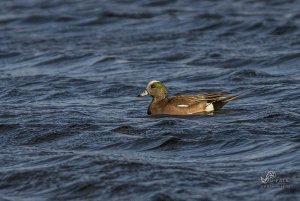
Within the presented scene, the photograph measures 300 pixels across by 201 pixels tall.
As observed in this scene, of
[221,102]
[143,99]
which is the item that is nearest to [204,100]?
→ [221,102]

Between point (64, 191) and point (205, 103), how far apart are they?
14.8 ft

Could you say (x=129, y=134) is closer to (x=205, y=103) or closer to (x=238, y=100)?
(x=205, y=103)

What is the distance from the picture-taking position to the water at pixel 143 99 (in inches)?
400

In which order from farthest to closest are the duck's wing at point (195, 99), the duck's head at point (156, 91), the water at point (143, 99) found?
1. the duck's head at point (156, 91)
2. the duck's wing at point (195, 99)
3. the water at point (143, 99)

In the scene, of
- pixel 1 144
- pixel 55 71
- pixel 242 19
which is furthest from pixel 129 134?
pixel 242 19

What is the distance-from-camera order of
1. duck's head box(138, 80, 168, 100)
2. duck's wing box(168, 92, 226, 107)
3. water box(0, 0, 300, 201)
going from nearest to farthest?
1. water box(0, 0, 300, 201)
2. duck's wing box(168, 92, 226, 107)
3. duck's head box(138, 80, 168, 100)

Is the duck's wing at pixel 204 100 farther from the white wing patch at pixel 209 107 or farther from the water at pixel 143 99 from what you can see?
the water at pixel 143 99

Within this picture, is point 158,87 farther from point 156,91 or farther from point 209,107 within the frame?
point 209,107

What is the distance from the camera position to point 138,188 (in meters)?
9.81

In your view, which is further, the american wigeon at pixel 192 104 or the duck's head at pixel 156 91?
the duck's head at pixel 156 91

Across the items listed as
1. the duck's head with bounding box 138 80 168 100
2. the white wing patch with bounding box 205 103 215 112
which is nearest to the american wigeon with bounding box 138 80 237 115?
the white wing patch with bounding box 205 103 215 112

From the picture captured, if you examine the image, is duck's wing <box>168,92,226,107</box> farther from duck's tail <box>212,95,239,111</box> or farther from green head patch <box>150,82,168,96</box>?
green head patch <box>150,82,168,96</box>

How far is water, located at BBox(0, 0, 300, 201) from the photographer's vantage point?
33.3 feet

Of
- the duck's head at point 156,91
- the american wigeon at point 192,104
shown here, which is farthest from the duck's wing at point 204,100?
the duck's head at point 156,91
